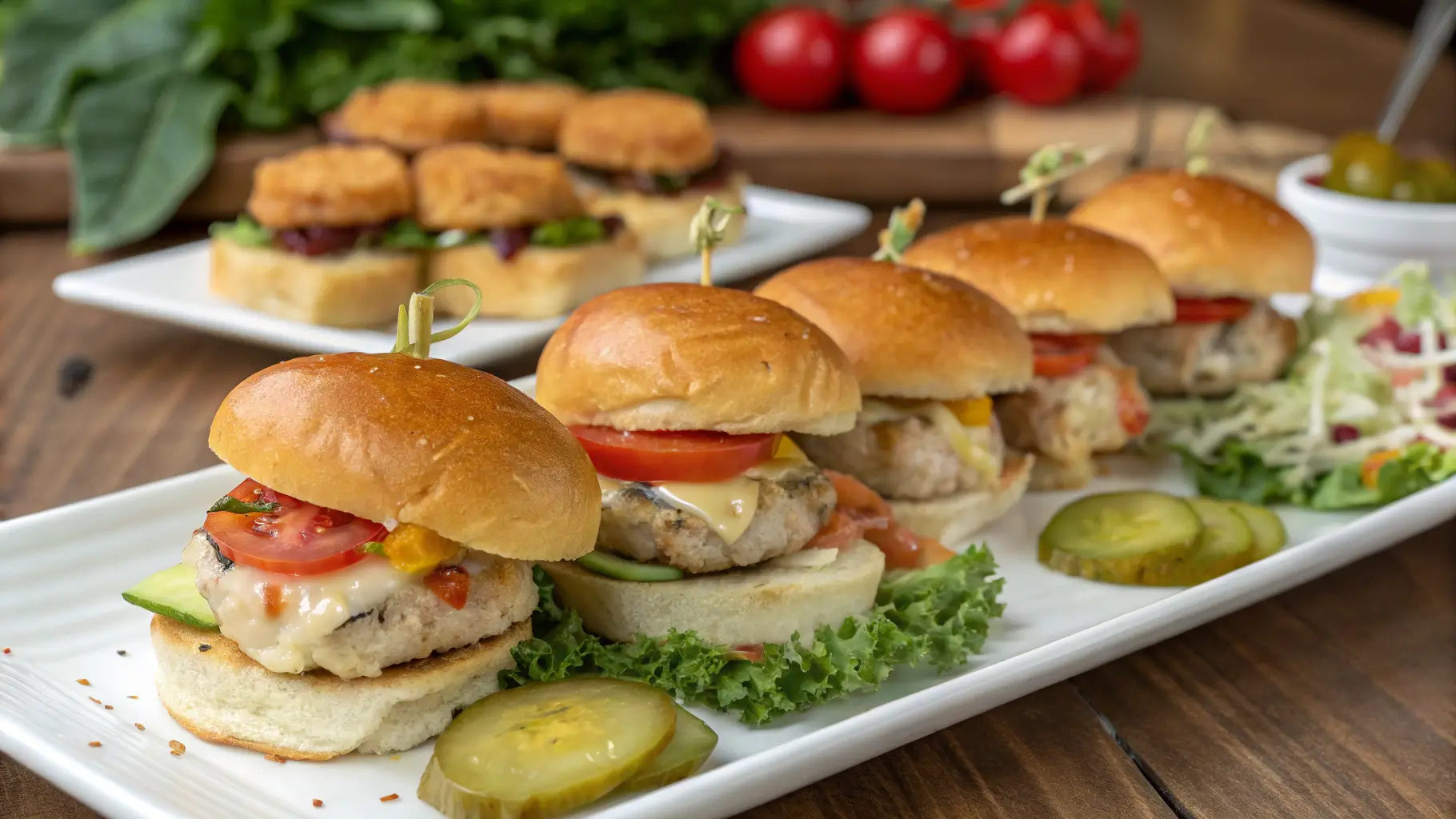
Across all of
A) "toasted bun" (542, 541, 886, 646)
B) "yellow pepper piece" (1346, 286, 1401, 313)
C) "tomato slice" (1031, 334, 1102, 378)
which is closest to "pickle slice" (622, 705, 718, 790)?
"toasted bun" (542, 541, 886, 646)

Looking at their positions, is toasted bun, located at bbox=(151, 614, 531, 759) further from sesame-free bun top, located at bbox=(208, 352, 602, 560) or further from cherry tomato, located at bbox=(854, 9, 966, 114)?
cherry tomato, located at bbox=(854, 9, 966, 114)

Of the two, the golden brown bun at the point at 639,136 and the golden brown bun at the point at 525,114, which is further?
the golden brown bun at the point at 525,114

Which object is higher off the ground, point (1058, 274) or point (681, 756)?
point (1058, 274)

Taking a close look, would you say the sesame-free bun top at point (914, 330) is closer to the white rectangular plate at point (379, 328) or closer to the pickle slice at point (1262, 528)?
the pickle slice at point (1262, 528)

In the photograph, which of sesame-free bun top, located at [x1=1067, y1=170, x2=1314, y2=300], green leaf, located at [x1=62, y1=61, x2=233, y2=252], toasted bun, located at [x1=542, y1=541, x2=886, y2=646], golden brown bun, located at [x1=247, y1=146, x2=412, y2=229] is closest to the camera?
toasted bun, located at [x1=542, y1=541, x2=886, y2=646]

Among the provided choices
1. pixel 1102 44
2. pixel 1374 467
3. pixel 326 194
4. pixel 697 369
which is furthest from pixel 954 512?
pixel 1102 44

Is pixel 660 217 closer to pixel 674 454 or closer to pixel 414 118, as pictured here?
pixel 414 118

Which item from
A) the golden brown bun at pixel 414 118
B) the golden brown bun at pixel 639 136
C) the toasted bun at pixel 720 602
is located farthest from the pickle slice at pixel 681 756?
the golden brown bun at pixel 414 118
